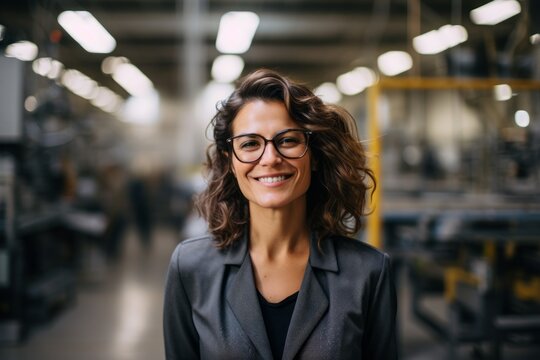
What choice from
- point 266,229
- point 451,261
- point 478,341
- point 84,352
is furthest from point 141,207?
point 266,229

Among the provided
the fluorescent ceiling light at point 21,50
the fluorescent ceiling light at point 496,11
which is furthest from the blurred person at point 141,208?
the fluorescent ceiling light at point 496,11

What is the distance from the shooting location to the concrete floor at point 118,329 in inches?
155

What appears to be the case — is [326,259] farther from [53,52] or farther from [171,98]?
[171,98]

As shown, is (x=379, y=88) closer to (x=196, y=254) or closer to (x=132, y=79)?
(x=196, y=254)

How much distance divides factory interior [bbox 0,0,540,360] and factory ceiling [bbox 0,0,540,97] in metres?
0.03

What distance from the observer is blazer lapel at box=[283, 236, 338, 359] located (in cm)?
124

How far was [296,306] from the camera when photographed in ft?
4.16

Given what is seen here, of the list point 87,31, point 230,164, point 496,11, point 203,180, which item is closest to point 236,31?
point 87,31

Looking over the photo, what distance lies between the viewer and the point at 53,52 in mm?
5633

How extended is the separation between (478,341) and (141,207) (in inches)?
254

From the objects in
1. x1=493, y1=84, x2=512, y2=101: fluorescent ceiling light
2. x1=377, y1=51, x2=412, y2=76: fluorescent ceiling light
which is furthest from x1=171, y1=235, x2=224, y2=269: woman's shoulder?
x1=377, y1=51, x2=412, y2=76: fluorescent ceiling light

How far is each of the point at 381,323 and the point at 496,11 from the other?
3.35 meters

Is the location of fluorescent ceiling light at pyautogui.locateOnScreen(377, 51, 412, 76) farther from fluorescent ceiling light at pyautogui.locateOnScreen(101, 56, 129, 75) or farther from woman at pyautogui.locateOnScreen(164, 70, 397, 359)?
woman at pyautogui.locateOnScreen(164, 70, 397, 359)

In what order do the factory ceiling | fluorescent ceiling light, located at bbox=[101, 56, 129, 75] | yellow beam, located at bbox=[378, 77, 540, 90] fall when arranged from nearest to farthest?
yellow beam, located at bbox=[378, 77, 540, 90] → the factory ceiling → fluorescent ceiling light, located at bbox=[101, 56, 129, 75]
